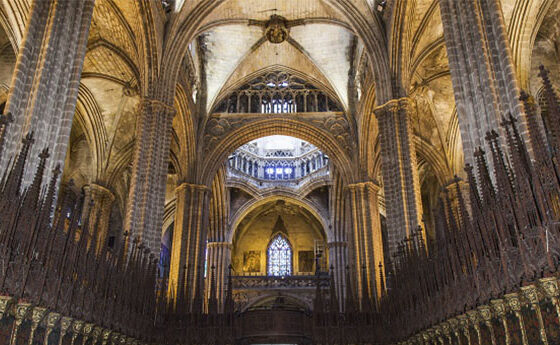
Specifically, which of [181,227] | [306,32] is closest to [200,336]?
[181,227]

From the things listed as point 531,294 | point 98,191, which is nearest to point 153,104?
point 98,191

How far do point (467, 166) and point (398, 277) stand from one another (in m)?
4.65

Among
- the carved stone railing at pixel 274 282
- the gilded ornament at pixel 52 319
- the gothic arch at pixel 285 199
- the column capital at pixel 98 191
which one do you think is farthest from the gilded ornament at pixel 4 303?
the gothic arch at pixel 285 199

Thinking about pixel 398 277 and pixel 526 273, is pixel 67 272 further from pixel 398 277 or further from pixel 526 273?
pixel 398 277

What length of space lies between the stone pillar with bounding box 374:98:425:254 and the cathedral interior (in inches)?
2.3

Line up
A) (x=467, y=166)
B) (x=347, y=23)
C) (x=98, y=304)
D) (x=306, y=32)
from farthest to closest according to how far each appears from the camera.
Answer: (x=306, y=32) → (x=347, y=23) → (x=98, y=304) → (x=467, y=166)

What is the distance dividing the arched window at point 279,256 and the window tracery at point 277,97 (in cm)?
1282

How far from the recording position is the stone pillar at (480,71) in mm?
7723

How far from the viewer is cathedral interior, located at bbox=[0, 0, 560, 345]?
6.52m

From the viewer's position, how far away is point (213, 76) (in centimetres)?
2253

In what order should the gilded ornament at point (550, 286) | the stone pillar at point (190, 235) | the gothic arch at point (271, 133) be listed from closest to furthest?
the gilded ornament at point (550, 286) → the stone pillar at point (190, 235) → the gothic arch at point (271, 133)

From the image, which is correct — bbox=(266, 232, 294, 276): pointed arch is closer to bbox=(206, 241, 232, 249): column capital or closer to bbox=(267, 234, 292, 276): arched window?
bbox=(267, 234, 292, 276): arched window

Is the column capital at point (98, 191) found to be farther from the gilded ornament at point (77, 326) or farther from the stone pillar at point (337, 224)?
the gilded ornament at point (77, 326)

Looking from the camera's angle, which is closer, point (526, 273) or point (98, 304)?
point (526, 273)
